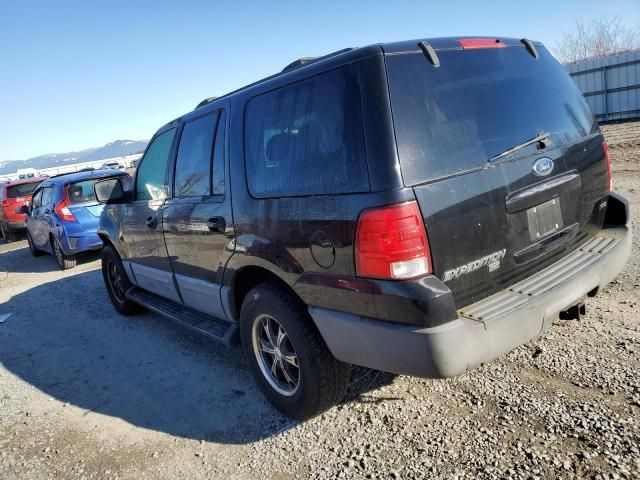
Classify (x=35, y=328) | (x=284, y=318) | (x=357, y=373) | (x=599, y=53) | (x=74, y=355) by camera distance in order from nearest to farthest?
(x=284, y=318) < (x=357, y=373) < (x=74, y=355) < (x=35, y=328) < (x=599, y=53)

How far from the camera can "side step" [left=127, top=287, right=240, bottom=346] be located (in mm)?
3387

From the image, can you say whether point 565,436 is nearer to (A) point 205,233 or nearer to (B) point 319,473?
(B) point 319,473

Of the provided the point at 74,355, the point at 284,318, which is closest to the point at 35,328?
the point at 74,355

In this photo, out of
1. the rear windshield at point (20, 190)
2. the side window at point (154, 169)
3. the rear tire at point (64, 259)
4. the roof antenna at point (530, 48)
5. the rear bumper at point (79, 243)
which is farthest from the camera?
the rear windshield at point (20, 190)

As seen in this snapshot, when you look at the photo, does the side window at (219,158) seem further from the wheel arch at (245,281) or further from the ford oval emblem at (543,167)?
the ford oval emblem at (543,167)

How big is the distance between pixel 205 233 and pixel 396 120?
1.84 m

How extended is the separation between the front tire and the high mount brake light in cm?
176

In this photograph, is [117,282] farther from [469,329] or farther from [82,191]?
[469,329]

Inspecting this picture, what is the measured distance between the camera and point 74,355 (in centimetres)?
467

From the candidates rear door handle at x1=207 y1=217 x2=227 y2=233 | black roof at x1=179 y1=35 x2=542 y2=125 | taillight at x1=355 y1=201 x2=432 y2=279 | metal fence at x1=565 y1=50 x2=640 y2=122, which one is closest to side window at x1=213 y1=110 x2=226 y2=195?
rear door handle at x1=207 y1=217 x2=227 y2=233

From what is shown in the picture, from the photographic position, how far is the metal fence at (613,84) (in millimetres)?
19328

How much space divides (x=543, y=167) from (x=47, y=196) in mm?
9608

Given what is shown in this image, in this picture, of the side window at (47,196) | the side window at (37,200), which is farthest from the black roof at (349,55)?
the side window at (37,200)

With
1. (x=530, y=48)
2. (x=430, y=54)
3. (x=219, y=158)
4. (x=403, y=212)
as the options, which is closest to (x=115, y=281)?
(x=219, y=158)
